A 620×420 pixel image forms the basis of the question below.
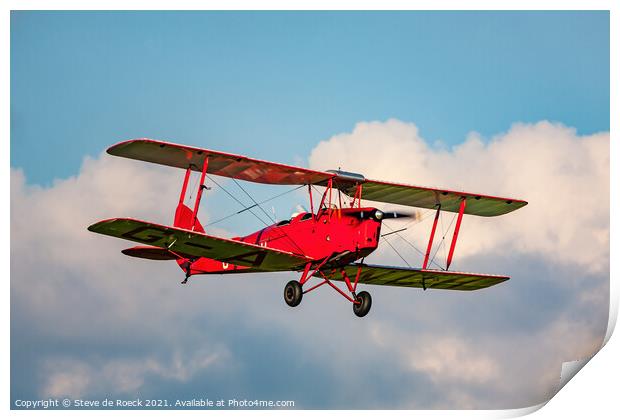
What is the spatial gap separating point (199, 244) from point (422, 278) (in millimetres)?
5355

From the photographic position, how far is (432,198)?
21188 millimetres

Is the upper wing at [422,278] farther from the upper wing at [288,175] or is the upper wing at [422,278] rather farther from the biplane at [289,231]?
the upper wing at [288,175]

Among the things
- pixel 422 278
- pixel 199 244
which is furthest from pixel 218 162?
pixel 422 278

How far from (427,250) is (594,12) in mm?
5562

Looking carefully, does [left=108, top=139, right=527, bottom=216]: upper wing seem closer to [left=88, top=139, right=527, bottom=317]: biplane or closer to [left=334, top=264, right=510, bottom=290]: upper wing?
[left=88, top=139, right=527, bottom=317]: biplane

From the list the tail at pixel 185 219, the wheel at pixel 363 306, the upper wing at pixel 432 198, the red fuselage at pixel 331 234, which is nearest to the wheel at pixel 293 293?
the red fuselage at pixel 331 234

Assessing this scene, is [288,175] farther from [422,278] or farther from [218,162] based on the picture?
[422,278]

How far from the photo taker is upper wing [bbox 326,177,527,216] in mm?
20359

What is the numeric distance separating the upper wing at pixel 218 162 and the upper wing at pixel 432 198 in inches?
38.2

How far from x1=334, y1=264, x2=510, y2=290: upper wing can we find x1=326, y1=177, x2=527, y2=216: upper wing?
4.42ft

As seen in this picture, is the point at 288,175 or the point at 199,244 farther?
the point at 288,175

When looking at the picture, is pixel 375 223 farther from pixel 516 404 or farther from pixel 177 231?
pixel 516 404

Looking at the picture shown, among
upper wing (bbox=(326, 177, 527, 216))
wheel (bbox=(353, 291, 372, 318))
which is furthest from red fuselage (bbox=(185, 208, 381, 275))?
upper wing (bbox=(326, 177, 527, 216))
